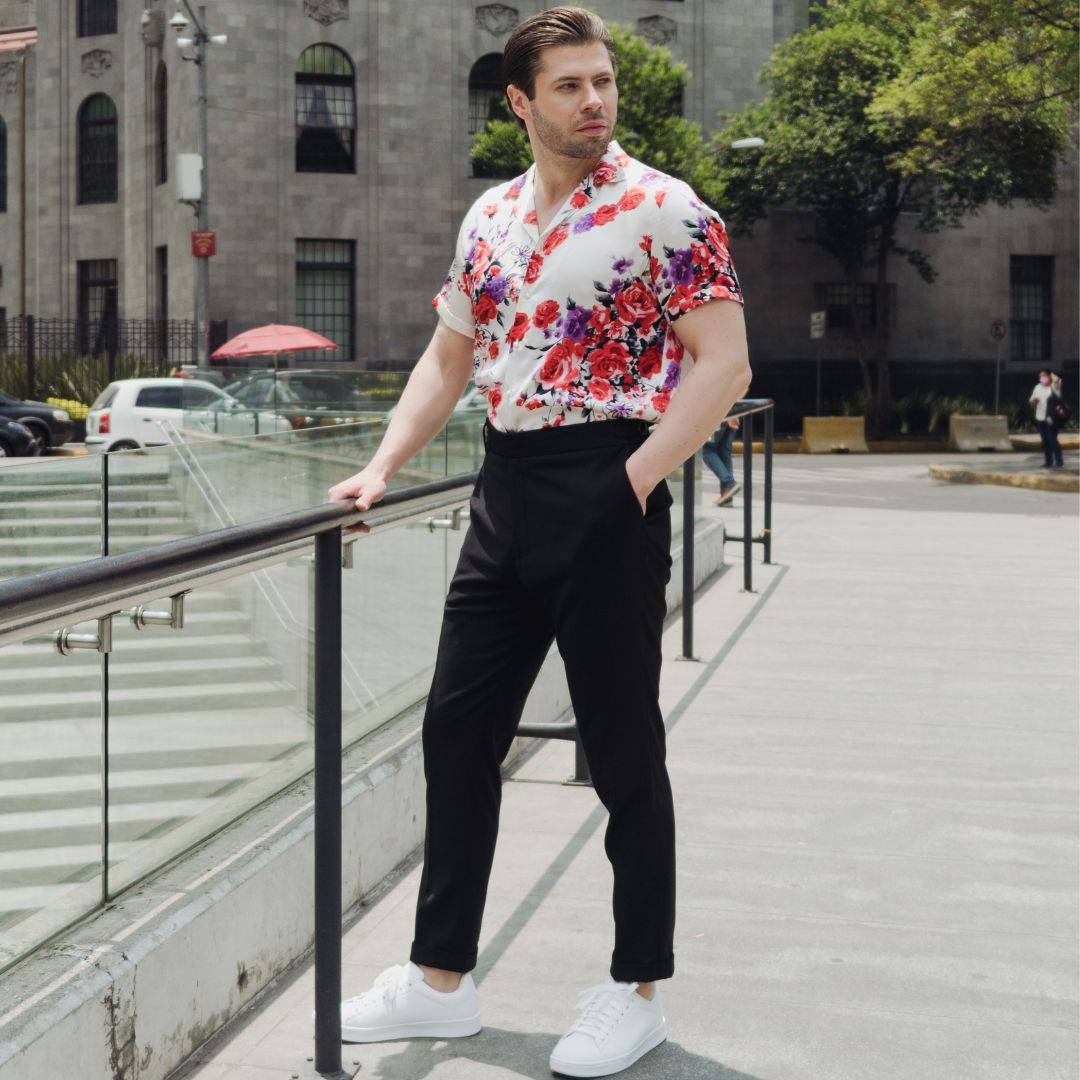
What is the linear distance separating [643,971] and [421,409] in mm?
1273

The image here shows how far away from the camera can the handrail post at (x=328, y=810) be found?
A: 10.4 ft

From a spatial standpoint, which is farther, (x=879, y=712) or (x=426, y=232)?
(x=426, y=232)

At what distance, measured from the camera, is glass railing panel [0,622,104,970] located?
2621mm

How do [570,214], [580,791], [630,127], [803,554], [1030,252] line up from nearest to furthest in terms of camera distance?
1. [570,214]
2. [580,791]
3. [803,554]
4. [630,127]
5. [1030,252]

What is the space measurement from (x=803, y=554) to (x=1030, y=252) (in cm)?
3461

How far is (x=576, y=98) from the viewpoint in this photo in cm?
302

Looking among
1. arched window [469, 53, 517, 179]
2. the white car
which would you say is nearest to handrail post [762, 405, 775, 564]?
the white car

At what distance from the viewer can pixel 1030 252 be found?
1719 inches

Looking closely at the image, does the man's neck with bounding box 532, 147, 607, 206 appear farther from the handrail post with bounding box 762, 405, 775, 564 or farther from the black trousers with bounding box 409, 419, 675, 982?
the handrail post with bounding box 762, 405, 775, 564

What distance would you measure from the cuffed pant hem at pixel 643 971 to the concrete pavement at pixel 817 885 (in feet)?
0.61

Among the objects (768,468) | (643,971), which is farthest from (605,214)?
(768,468)

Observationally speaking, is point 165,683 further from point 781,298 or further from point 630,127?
point 781,298

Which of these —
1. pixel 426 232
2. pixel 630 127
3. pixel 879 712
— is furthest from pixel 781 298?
pixel 879 712

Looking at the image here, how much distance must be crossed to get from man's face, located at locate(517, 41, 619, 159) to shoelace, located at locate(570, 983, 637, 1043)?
1712 millimetres
